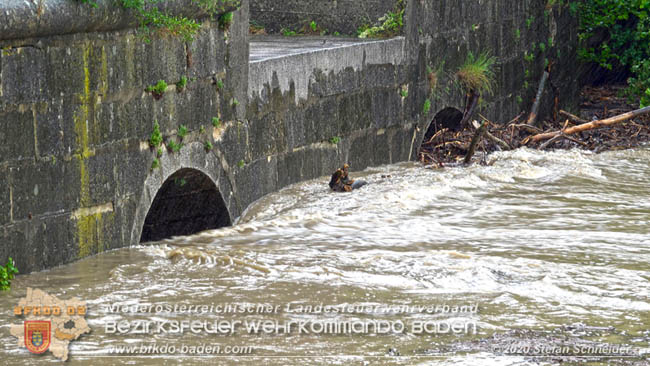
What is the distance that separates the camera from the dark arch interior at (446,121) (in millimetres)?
12781

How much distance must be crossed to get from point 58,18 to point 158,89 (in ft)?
4.32

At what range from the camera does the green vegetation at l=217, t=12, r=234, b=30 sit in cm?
826

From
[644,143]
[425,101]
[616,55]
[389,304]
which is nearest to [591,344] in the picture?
[389,304]

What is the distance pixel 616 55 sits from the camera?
53.2 feet

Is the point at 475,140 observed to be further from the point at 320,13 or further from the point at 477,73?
the point at 320,13

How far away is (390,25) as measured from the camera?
11.6 metres

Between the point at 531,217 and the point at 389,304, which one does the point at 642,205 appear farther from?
the point at 389,304

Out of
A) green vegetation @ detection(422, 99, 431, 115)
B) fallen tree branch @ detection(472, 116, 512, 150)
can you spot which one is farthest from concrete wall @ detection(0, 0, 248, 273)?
fallen tree branch @ detection(472, 116, 512, 150)

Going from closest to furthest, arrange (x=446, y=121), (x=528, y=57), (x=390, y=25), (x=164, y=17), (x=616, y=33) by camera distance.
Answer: (x=164, y=17), (x=390, y=25), (x=446, y=121), (x=528, y=57), (x=616, y=33)

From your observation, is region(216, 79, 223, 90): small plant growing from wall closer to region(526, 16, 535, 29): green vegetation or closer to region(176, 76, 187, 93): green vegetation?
region(176, 76, 187, 93): green vegetation

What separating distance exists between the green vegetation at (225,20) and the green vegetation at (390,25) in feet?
11.9

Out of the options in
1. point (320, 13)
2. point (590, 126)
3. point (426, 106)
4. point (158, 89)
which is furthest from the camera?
point (590, 126)

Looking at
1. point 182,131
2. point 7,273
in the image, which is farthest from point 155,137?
point 7,273

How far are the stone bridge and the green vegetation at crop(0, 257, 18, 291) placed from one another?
0.24 feet
